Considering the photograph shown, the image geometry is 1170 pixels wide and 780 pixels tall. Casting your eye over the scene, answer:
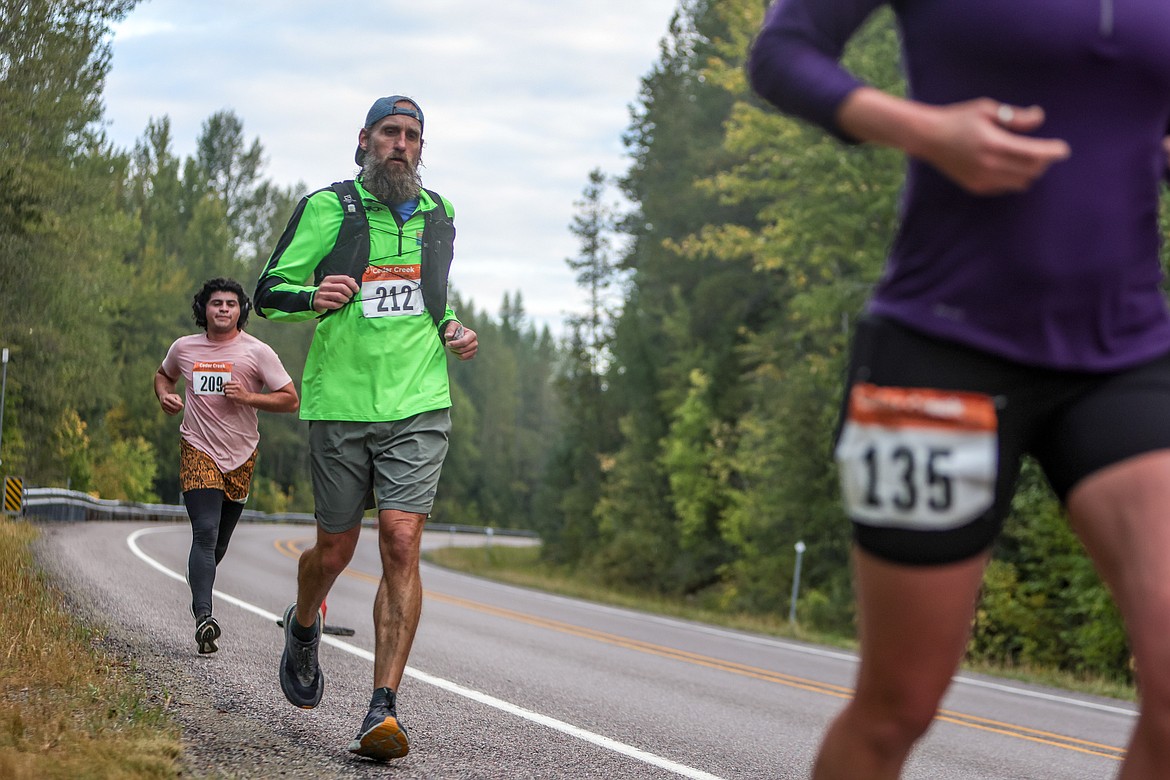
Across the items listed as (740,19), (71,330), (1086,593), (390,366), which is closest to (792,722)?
(390,366)

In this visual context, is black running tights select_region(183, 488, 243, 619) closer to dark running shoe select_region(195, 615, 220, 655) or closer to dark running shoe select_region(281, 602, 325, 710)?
dark running shoe select_region(195, 615, 220, 655)

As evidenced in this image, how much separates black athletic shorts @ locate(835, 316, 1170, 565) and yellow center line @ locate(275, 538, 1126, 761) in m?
Result: 1.19

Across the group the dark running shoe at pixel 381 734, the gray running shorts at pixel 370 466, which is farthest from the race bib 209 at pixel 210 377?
the dark running shoe at pixel 381 734

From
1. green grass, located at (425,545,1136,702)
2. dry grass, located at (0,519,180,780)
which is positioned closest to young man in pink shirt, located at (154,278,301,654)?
dry grass, located at (0,519,180,780)

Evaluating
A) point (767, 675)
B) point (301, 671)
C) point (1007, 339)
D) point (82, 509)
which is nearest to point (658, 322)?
point (82, 509)

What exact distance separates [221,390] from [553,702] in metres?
2.61

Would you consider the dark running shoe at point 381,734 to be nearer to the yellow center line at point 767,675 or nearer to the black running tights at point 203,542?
the yellow center line at point 767,675

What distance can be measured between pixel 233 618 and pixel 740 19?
2150 cm

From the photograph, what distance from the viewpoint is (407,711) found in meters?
6.38

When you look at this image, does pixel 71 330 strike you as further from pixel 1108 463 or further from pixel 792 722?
pixel 1108 463

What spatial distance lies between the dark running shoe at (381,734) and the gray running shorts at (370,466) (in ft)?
2.38

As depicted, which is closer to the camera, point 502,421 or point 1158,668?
point 1158,668

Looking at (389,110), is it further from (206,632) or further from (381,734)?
(206,632)

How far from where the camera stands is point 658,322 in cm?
4922
